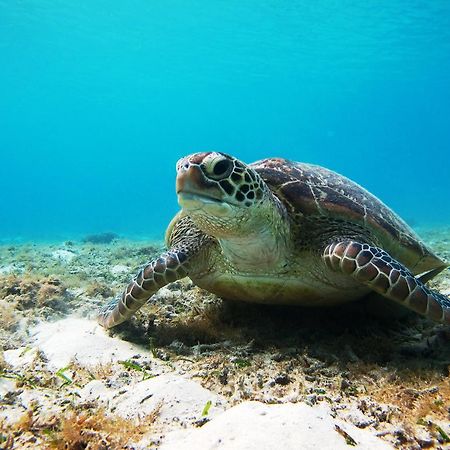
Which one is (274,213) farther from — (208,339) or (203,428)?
(203,428)

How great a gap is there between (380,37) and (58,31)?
1428 inches

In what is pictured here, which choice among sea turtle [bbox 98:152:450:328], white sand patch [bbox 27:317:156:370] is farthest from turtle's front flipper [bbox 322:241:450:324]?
white sand patch [bbox 27:317:156:370]

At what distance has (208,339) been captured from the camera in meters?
3.50

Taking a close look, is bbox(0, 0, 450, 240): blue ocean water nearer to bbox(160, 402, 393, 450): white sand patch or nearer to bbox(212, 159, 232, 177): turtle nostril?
bbox(212, 159, 232, 177): turtle nostril

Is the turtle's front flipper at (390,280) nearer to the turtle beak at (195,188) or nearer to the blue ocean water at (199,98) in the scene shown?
the turtle beak at (195,188)

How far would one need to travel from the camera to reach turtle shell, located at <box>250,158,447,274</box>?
12.3 ft

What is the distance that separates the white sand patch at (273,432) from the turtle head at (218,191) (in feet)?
4.72

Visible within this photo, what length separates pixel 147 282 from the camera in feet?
11.7

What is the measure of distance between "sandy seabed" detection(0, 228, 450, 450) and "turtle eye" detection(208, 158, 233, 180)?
1423 millimetres

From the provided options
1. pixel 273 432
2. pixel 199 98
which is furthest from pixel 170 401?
pixel 199 98

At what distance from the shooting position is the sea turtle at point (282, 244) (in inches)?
116

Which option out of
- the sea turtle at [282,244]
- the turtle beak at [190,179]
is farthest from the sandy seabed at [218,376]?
the turtle beak at [190,179]

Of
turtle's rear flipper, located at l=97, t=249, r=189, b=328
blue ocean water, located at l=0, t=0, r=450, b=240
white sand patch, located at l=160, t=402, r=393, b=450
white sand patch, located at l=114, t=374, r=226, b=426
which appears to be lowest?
white sand patch, located at l=160, t=402, r=393, b=450

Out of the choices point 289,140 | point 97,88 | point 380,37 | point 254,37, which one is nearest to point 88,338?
point 380,37
